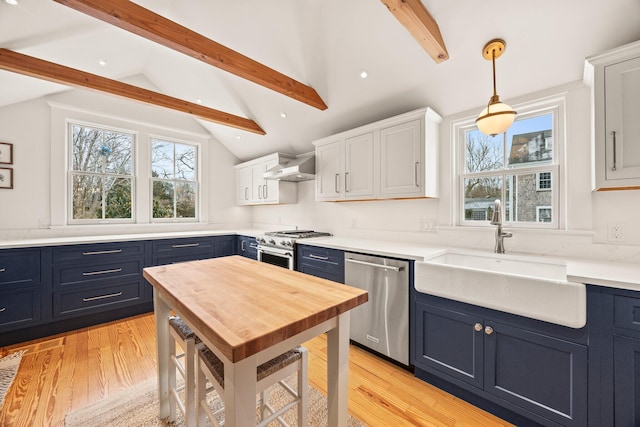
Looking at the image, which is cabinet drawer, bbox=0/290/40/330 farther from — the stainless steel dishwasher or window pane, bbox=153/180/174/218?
the stainless steel dishwasher

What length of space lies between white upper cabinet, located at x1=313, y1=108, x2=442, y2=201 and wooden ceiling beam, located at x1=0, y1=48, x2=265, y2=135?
4.61 feet

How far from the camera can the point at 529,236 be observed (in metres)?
2.07

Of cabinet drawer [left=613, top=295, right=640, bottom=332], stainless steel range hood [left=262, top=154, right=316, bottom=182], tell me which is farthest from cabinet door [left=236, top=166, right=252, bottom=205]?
cabinet drawer [left=613, top=295, right=640, bottom=332]

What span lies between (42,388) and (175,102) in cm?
292

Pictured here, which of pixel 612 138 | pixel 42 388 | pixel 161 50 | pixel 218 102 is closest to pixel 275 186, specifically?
pixel 218 102

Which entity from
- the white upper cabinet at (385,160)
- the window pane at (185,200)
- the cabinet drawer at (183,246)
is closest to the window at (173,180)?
the window pane at (185,200)

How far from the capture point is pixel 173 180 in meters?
4.28

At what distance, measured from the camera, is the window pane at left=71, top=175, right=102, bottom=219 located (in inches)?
137

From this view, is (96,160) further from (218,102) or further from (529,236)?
(529,236)

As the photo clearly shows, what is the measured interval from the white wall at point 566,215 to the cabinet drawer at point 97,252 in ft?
9.19

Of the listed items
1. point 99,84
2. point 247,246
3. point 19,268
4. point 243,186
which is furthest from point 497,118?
point 19,268

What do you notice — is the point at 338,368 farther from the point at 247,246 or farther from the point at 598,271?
the point at 247,246

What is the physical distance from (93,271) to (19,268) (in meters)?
0.56

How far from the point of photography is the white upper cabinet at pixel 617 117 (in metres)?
1.43
